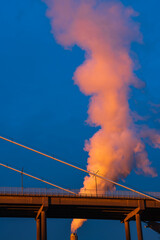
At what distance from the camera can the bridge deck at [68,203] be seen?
6681cm

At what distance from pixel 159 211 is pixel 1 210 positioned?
97.2 feet

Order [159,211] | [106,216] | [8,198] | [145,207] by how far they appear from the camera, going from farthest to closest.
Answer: [106,216] → [159,211] → [145,207] → [8,198]

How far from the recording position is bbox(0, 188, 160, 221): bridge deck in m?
66.8

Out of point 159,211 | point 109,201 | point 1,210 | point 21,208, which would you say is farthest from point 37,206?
point 159,211

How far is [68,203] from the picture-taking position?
68062 mm

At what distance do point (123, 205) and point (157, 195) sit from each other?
21.7 ft

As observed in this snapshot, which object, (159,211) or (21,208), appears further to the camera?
(159,211)

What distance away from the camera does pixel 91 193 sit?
228 feet

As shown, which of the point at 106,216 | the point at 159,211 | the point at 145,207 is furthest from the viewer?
the point at 106,216

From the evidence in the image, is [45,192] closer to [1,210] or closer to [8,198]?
[8,198]

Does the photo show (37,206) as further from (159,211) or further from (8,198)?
(159,211)

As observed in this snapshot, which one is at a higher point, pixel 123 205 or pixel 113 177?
pixel 113 177

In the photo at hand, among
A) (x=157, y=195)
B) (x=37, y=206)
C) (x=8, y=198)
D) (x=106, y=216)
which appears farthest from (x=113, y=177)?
(x=8, y=198)

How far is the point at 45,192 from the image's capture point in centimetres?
6769
